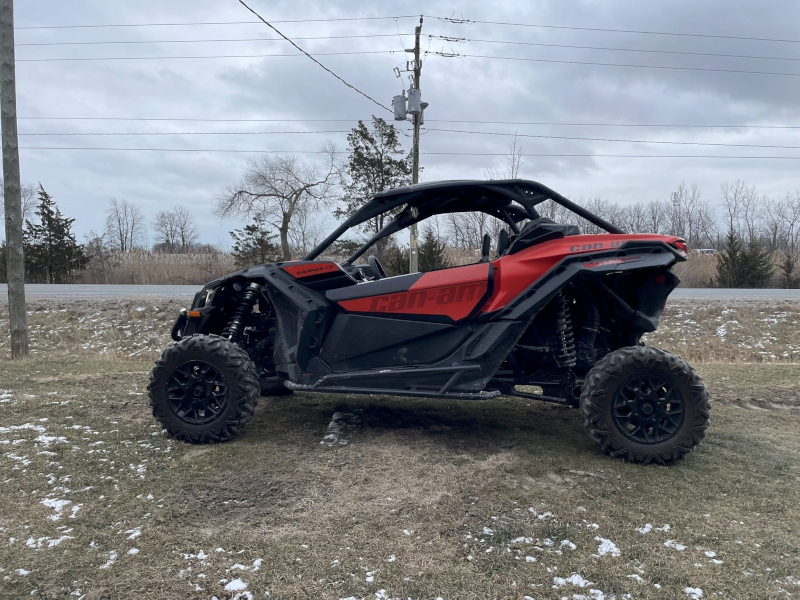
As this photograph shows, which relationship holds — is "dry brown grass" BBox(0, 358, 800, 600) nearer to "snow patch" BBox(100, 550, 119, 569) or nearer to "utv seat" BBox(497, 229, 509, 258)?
"snow patch" BBox(100, 550, 119, 569)

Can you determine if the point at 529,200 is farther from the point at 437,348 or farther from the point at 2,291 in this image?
the point at 2,291

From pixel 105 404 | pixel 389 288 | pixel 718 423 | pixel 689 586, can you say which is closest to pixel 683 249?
pixel 718 423

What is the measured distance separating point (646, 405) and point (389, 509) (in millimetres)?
1834

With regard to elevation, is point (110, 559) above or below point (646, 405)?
below

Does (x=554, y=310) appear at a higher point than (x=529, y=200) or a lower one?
lower

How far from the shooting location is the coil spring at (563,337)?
13.7 feet

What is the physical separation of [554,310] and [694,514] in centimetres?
160

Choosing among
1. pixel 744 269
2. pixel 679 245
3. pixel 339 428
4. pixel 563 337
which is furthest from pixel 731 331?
pixel 744 269

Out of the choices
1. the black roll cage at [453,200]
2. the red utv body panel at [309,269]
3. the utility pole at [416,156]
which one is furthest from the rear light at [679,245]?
the utility pole at [416,156]

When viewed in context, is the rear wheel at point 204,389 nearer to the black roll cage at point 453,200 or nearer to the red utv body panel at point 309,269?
the red utv body panel at point 309,269

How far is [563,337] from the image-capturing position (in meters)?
4.21

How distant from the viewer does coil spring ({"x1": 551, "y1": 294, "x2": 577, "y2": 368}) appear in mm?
4184

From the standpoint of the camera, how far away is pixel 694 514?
121 inches

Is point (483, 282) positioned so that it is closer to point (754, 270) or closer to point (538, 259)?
point (538, 259)
